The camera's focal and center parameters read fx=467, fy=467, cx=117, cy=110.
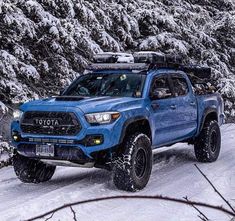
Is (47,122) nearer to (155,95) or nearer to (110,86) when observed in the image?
(110,86)

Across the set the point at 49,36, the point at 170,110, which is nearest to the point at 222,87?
the point at 49,36

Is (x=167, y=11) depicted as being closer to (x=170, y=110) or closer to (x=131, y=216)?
(x=170, y=110)

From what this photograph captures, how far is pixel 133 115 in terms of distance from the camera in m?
6.53

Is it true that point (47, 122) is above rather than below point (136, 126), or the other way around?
above

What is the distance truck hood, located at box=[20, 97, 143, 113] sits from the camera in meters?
6.26

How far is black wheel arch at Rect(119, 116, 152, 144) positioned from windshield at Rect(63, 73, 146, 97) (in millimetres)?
464

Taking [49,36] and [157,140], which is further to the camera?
[49,36]

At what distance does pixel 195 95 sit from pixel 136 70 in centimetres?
164

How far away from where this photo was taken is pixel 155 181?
724 centimetres

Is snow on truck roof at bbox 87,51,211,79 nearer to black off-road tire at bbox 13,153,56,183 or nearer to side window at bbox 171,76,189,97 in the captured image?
side window at bbox 171,76,189,97

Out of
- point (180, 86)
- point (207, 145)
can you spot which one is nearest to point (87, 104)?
point (180, 86)

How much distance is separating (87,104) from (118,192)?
1279 mm

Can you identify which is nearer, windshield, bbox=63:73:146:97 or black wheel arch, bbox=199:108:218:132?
windshield, bbox=63:73:146:97

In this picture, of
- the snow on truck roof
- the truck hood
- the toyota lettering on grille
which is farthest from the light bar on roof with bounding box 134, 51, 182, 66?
the toyota lettering on grille
